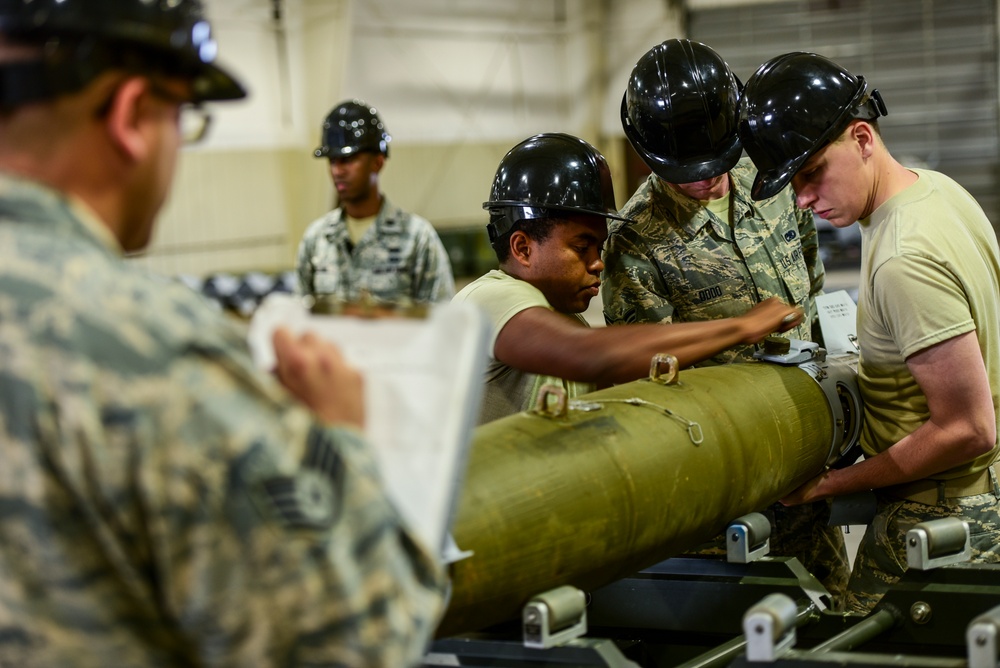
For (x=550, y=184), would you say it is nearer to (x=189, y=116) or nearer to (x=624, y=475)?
(x=624, y=475)

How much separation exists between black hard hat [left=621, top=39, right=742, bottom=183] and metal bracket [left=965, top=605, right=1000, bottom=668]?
1347 mm

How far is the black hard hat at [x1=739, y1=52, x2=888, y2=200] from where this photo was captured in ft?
7.64

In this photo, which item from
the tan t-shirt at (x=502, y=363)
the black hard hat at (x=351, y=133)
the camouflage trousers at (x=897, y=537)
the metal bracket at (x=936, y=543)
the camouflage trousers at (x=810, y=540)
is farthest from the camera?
the black hard hat at (x=351, y=133)

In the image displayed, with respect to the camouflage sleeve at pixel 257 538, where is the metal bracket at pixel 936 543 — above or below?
below

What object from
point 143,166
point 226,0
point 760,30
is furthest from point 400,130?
point 143,166

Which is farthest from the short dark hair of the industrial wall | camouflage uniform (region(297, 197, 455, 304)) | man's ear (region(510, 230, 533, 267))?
the industrial wall

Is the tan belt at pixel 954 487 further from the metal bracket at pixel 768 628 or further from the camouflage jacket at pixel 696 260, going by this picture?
the metal bracket at pixel 768 628

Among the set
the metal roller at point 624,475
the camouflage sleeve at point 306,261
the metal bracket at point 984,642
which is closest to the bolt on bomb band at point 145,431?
the metal roller at point 624,475

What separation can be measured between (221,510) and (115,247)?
278mm

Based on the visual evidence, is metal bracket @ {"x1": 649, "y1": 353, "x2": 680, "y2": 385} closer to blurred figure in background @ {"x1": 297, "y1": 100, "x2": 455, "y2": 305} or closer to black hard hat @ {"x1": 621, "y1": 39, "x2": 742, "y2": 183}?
black hard hat @ {"x1": 621, "y1": 39, "x2": 742, "y2": 183}

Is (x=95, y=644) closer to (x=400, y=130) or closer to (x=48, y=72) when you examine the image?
(x=48, y=72)

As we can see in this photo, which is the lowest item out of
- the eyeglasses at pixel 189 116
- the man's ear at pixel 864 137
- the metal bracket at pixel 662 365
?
the metal bracket at pixel 662 365

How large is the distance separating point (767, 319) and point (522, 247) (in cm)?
54

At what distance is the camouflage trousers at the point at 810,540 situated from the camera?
2986mm
